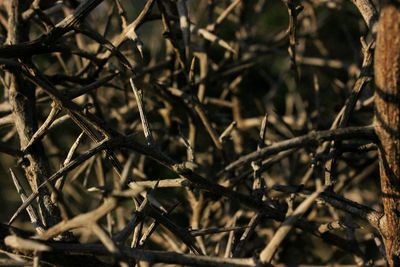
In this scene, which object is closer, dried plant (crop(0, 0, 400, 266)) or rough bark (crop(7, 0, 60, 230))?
dried plant (crop(0, 0, 400, 266))

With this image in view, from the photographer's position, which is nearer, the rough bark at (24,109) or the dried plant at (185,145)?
the dried plant at (185,145)

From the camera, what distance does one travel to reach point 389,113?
0.76m

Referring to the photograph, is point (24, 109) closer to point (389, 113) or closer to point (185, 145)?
point (185, 145)

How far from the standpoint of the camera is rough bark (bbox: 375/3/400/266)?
71 cm

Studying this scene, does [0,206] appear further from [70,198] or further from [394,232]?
[394,232]

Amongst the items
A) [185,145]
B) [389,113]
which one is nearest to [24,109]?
[185,145]

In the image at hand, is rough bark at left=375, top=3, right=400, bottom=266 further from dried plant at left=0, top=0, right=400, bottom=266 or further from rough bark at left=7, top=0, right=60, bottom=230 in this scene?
rough bark at left=7, top=0, right=60, bottom=230

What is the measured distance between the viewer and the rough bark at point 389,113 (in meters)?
0.71

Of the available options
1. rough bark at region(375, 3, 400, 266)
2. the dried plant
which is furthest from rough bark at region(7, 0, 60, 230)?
rough bark at region(375, 3, 400, 266)

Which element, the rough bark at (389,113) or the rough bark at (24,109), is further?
the rough bark at (24,109)

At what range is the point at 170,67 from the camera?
1.45 metres

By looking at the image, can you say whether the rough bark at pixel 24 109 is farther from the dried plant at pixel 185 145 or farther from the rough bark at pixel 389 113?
the rough bark at pixel 389 113

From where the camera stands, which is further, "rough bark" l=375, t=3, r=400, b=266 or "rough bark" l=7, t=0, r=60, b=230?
"rough bark" l=7, t=0, r=60, b=230

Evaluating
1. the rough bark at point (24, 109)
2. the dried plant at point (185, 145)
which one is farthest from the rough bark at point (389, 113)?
the rough bark at point (24, 109)
